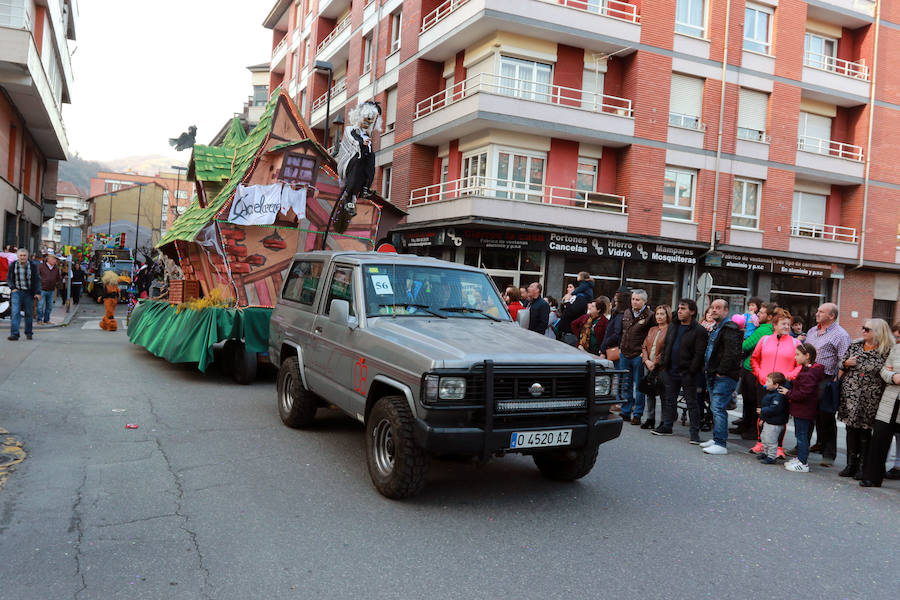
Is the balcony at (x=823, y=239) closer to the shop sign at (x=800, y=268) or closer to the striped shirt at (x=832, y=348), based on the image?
the shop sign at (x=800, y=268)

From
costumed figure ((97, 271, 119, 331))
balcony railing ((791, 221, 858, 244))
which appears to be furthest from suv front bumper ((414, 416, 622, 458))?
balcony railing ((791, 221, 858, 244))

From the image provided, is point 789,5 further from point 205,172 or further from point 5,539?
point 5,539

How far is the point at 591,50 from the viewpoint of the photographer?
21.9 m

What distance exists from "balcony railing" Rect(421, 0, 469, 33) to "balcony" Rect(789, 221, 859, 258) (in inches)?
588

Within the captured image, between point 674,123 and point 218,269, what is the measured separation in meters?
17.4

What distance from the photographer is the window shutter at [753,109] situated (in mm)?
23609

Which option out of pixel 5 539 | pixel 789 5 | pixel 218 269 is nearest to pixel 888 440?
pixel 5 539

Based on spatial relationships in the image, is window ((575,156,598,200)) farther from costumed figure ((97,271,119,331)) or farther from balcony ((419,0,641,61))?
costumed figure ((97,271,119,331))

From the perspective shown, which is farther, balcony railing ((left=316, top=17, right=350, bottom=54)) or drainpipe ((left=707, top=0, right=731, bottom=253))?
balcony railing ((left=316, top=17, right=350, bottom=54))

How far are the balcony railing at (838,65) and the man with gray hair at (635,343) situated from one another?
70.6 feet

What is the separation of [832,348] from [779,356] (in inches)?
21.9

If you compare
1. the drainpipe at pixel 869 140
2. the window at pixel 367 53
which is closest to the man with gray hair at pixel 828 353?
the drainpipe at pixel 869 140

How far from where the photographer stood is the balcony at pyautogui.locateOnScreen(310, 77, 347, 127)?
1232 inches

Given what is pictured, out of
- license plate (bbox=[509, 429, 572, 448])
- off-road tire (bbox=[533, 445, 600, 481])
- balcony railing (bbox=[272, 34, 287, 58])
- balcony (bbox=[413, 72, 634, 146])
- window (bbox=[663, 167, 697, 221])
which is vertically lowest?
off-road tire (bbox=[533, 445, 600, 481])
